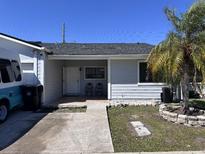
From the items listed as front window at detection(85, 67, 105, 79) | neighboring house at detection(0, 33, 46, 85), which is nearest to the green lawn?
neighboring house at detection(0, 33, 46, 85)

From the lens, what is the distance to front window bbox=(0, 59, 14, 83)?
10.2m

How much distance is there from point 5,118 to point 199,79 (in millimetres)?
7720

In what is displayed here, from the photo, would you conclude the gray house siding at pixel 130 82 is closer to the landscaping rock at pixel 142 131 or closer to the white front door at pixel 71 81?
the white front door at pixel 71 81

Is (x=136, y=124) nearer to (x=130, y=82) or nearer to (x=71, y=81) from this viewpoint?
(x=130, y=82)

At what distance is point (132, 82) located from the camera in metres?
15.7

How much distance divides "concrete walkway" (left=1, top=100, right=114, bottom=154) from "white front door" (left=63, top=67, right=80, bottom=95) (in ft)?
26.6

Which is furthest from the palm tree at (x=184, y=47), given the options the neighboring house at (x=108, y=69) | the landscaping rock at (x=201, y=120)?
the neighboring house at (x=108, y=69)

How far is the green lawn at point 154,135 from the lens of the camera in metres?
7.08

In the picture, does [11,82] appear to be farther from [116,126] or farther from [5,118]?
A: [116,126]

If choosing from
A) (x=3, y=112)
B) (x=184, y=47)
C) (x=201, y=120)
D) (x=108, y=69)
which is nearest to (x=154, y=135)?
(x=201, y=120)


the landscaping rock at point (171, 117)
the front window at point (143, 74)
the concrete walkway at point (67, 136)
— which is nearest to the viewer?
the concrete walkway at point (67, 136)

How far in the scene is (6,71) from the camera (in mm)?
10609

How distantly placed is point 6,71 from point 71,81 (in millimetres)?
9102

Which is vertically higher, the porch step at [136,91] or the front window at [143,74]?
the front window at [143,74]
